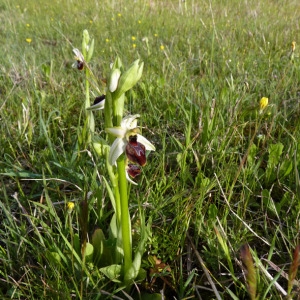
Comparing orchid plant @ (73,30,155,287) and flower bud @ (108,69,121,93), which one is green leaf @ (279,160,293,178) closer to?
orchid plant @ (73,30,155,287)

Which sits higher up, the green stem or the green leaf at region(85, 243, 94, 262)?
the green stem

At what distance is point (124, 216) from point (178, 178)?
0.61 meters

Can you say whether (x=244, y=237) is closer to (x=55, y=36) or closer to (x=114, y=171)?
(x=114, y=171)

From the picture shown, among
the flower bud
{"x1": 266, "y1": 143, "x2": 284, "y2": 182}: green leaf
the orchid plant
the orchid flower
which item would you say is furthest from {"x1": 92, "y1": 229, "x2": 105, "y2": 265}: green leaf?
{"x1": 266, "y1": 143, "x2": 284, "y2": 182}: green leaf

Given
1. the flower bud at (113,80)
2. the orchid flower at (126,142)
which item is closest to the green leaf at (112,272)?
the orchid flower at (126,142)

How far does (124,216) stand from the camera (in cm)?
98

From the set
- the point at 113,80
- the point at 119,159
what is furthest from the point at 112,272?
the point at 113,80

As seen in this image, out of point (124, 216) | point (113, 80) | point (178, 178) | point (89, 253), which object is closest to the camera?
point (113, 80)

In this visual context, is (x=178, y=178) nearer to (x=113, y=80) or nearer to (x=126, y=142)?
(x=126, y=142)

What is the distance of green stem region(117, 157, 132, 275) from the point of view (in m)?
0.93

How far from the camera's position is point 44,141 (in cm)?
182

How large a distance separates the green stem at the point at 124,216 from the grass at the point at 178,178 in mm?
91

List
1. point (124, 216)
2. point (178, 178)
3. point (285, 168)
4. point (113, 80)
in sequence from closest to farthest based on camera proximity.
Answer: point (113, 80), point (124, 216), point (285, 168), point (178, 178)

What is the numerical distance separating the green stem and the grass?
0.30ft
